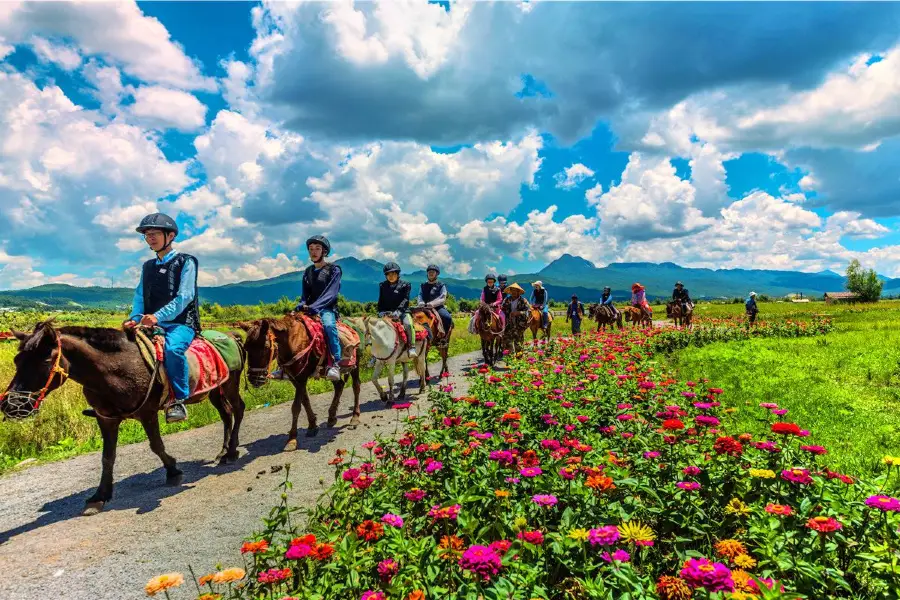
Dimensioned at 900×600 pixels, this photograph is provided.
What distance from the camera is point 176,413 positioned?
20.1ft

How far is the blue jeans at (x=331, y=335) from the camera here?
27.6ft

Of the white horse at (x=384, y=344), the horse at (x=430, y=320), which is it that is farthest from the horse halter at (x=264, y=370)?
the horse at (x=430, y=320)

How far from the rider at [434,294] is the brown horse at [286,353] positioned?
5295 millimetres

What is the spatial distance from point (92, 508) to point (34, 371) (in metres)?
1.84

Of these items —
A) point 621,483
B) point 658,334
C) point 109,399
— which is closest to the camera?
point 621,483

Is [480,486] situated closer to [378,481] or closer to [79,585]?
[378,481]

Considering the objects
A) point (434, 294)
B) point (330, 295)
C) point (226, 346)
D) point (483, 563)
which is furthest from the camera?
point (434, 294)

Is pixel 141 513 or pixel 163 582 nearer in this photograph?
pixel 163 582

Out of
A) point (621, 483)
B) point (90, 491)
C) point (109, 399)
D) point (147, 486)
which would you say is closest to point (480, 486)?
point (621, 483)

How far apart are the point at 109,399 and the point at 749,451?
7.12 m

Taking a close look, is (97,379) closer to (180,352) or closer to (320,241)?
(180,352)

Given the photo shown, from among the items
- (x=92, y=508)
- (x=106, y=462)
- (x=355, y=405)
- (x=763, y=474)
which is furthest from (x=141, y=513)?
(x=763, y=474)

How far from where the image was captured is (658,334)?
16938mm

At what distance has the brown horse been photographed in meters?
7.30
